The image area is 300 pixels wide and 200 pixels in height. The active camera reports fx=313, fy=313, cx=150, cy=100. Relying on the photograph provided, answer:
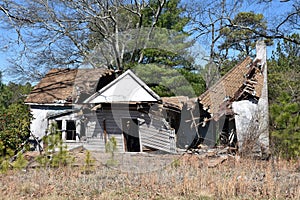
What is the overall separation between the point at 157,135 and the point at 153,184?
Answer: 7.04m

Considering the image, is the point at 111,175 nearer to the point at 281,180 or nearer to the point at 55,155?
the point at 55,155

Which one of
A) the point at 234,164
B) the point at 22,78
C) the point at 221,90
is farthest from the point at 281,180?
the point at 22,78

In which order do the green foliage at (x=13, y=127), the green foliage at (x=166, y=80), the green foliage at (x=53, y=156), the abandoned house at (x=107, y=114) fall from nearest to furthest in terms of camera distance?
the green foliage at (x=53, y=156) < the green foliage at (x=13, y=127) < the abandoned house at (x=107, y=114) < the green foliage at (x=166, y=80)

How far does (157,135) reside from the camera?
14.1 metres

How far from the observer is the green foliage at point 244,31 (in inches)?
491

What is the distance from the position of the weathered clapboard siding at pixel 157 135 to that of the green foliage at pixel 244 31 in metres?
4.99

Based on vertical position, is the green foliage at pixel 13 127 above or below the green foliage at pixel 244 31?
below

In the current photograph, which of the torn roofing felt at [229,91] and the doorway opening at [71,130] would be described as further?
the doorway opening at [71,130]

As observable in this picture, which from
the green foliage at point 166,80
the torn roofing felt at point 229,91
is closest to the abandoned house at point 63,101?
the green foliage at point 166,80

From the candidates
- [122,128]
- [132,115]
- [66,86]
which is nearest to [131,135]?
[122,128]

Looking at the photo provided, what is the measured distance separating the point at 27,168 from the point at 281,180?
730cm

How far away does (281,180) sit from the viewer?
739 cm

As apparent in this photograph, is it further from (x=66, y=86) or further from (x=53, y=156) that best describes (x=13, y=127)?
(x=66, y=86)

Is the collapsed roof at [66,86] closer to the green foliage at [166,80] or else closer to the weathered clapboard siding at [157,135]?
the green foliage at [166,80]
